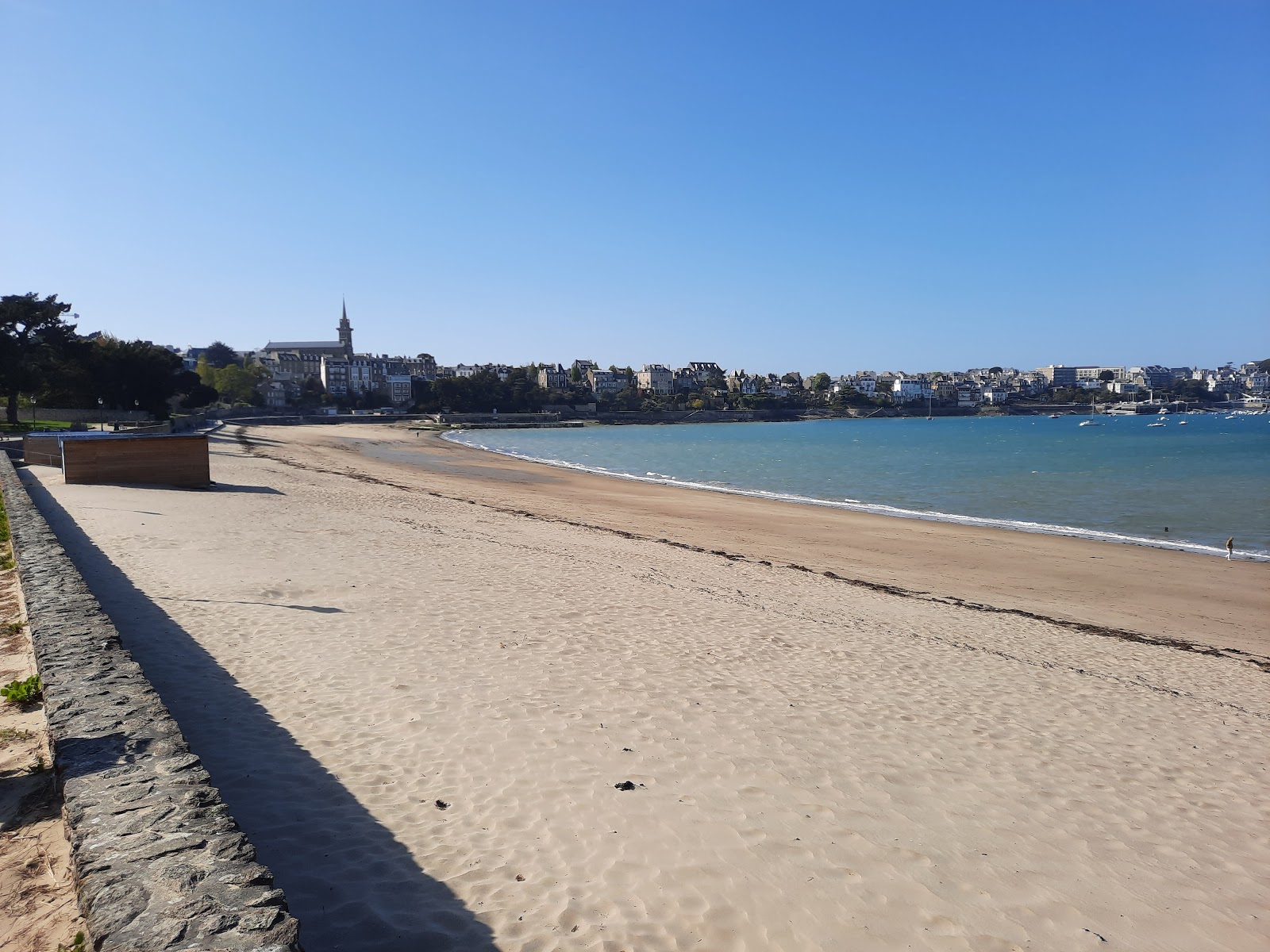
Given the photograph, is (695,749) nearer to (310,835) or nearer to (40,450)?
(310,835)

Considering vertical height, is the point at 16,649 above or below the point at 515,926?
above

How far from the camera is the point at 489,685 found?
6652mm

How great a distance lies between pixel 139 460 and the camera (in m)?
19.8

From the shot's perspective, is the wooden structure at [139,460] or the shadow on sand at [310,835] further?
the wooden structure at [139,460]

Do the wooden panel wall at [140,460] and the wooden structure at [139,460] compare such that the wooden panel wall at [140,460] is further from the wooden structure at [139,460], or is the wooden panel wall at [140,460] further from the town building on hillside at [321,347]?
the town building on hillside at [321,347]

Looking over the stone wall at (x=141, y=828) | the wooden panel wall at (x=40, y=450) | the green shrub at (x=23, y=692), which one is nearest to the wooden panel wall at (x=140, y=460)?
the wooden panel wall at (x=40, y=450)

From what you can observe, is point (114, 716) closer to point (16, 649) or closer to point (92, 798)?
point (92, 798)

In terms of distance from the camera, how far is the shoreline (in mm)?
12188

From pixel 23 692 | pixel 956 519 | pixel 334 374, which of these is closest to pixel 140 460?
pixel 23 692

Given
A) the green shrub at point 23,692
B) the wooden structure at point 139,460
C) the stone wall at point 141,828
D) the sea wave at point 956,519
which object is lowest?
the sea wave at point 956,519

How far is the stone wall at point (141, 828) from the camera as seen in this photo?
2725 mm

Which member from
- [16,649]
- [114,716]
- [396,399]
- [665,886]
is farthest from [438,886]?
[396,399]

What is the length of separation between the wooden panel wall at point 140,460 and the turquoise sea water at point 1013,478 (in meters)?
19.5

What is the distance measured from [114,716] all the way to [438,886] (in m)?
2.10
